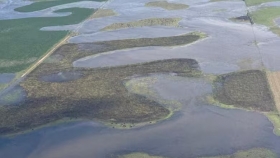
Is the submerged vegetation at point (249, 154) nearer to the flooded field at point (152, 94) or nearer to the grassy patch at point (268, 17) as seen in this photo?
the flooded field at point (152, 94)

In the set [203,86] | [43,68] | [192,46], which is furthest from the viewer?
[192,46]

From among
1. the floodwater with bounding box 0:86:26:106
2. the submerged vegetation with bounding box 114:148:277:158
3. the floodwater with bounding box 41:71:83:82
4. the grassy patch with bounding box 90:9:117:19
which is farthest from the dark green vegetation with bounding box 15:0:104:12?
the submerged vegetation with bounding box 114:148:277:158

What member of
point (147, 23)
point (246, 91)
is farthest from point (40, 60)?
point (246, 91)

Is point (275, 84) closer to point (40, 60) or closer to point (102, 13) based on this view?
point (40, 60)

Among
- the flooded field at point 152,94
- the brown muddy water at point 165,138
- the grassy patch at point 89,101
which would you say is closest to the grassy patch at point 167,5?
the flooded field at point 152,94

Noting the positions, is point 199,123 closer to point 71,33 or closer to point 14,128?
point 14,128

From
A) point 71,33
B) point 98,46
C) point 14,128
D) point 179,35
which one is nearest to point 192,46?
point 179,35
